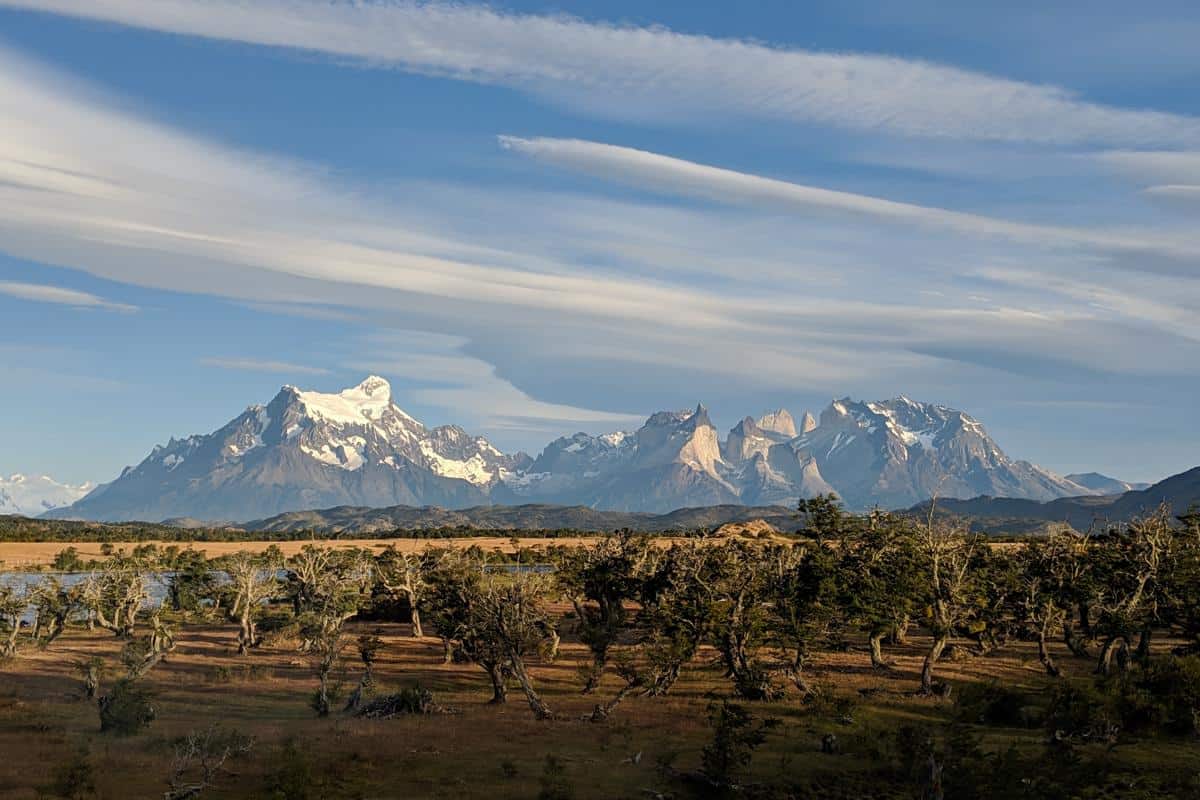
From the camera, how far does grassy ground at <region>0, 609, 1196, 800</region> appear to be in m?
46.3

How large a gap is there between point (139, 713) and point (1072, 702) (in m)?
49.9

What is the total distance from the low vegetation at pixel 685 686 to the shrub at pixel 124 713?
0.13 m

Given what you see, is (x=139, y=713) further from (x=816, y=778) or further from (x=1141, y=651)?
(x=1141, y=651)

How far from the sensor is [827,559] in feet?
252

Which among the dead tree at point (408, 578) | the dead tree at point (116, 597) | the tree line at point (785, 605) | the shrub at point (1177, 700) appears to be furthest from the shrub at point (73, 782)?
the dead tree at point (408, 578)

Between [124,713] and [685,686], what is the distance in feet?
120

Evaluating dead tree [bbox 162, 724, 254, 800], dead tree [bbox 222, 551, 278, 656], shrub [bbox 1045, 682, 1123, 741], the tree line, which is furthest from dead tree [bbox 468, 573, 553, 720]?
dead tree [bbox 222, 551, 278, 656]

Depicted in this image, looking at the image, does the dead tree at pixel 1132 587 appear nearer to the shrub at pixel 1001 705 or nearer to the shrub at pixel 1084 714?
the shrub at pixel 1001 705

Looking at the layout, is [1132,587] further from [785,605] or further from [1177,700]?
[785,605]

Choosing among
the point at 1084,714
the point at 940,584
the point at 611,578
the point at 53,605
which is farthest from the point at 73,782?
the point at 53,605

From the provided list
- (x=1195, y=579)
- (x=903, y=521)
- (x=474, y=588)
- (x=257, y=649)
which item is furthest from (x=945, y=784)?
(x=257, y=649)

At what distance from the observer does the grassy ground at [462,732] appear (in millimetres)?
46281

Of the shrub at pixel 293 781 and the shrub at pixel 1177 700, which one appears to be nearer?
the shrub at pixel 293 781

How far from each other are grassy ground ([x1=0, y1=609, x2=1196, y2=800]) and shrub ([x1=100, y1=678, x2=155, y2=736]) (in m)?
0.79
